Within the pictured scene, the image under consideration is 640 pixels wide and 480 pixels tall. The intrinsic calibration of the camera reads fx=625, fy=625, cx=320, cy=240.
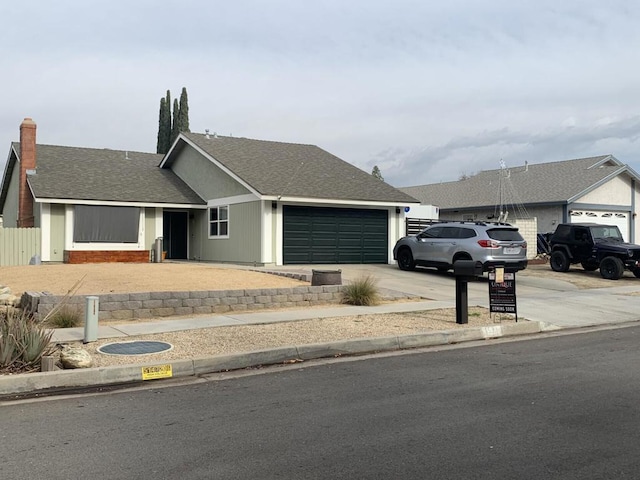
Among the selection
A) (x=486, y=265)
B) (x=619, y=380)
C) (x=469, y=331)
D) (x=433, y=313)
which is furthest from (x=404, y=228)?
(x=619, y=380)

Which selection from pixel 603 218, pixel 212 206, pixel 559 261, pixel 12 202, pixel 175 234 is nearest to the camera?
pixel 559 261

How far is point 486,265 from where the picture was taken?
18.4 metres

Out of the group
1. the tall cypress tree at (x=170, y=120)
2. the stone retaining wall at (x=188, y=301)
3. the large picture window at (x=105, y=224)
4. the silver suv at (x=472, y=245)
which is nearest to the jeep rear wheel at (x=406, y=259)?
the silver suv at (x=472, y=245)

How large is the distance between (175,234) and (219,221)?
3416 mm

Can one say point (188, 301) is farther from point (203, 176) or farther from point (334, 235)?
point (203, 176)

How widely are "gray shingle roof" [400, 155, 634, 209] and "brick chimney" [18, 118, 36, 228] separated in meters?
21.7

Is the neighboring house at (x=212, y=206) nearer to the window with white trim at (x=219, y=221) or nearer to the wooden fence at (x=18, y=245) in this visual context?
the window with white trim at (x=219, y=221)

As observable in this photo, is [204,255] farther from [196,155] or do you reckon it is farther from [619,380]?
[619,380]

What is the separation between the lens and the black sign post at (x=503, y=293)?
11.8m

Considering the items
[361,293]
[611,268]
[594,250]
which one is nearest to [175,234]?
[361,293]

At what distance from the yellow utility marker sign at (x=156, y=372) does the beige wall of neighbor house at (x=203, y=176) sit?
1543cm

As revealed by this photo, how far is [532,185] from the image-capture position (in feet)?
111

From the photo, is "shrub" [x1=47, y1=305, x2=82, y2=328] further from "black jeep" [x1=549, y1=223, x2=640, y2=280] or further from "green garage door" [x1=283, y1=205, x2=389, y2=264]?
"black jeep" [x1=549, y1=223, x2=640, y2=280]

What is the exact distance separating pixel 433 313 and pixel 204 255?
15.5 meters
